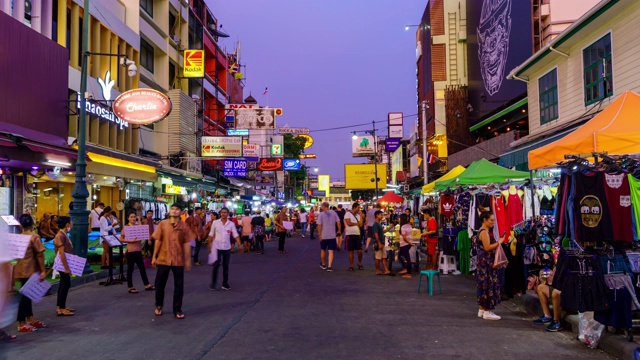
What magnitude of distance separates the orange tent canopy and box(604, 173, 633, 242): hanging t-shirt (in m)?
0.65

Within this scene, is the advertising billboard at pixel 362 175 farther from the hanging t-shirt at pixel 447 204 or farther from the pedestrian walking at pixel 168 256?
the pedestrian walking at pixel 168 256

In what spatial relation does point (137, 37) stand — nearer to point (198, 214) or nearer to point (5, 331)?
point (198, 214)

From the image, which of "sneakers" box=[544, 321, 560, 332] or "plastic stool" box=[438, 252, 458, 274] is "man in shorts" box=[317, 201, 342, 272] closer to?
"plastic stool" box=[438, 252, 458, 274]

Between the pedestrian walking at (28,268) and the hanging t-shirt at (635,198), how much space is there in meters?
8.08

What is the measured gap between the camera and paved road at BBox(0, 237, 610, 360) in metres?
6.38

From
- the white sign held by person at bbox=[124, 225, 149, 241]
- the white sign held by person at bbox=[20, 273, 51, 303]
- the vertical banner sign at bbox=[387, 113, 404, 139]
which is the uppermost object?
the vertical banner sign at bbox=[387, 113, 404, 139]

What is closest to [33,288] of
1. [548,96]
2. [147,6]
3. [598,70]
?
[598,70]

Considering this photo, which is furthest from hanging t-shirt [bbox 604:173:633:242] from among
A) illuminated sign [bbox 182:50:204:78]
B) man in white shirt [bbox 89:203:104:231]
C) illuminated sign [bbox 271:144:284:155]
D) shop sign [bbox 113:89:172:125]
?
illuminated sign [bbox 271:144:284:155]

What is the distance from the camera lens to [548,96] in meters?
18.3

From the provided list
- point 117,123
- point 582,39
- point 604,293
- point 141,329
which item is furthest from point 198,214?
point 604,293

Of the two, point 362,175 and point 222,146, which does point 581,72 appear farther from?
point 362,175

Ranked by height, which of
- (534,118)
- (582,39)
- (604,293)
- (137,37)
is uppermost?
(137,37)

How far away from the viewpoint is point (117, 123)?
22.6 meters

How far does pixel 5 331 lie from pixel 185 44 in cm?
3059
